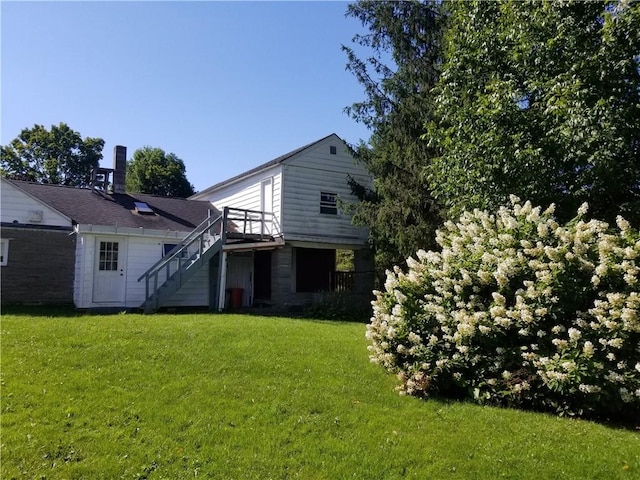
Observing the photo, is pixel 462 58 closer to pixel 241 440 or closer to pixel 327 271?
Answer: pixel 241 440

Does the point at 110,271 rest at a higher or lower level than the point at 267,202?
lower

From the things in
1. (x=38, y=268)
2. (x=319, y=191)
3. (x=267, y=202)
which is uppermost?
(x=319, y=191)

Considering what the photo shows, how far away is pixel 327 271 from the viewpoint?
19141mm

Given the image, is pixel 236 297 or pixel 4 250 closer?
pixel 4 250

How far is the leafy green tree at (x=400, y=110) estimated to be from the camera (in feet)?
44.5

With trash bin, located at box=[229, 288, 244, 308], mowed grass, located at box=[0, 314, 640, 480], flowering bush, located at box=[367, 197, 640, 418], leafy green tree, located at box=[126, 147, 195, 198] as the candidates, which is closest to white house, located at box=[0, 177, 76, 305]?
trash bin, located at box=[229, 288, 244, 308]

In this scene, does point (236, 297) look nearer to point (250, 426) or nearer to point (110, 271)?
point (110, 271)

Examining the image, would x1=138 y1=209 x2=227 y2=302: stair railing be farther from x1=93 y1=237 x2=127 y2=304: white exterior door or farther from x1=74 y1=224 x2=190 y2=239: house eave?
x1=93 y1=237 x2=127 y2=304: white exterior door

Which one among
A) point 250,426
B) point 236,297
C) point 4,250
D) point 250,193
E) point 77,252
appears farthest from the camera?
point 250,193

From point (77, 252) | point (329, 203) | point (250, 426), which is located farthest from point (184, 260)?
point (250, 426)

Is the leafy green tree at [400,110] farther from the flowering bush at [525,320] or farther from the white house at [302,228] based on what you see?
the flowering bush at [525,320]

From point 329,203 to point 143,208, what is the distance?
6.88 meters

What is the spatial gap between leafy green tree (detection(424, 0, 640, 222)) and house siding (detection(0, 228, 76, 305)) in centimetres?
1150

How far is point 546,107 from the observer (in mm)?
8469
